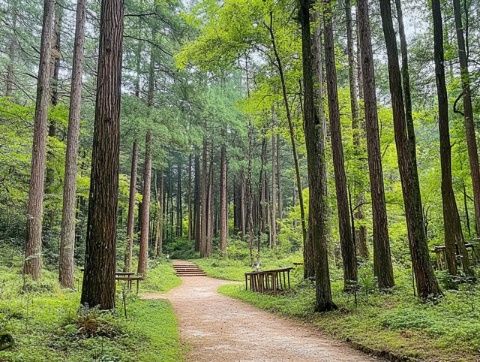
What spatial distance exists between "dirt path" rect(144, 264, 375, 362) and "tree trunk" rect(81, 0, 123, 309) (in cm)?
184

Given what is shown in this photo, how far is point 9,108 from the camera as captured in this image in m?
14.2

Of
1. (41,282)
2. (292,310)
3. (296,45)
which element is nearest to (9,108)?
(41,282)

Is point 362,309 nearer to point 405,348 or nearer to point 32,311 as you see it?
point 405,348

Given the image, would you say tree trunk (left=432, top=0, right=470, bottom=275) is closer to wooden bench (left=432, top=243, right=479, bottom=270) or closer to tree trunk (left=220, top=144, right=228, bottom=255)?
wooden bench (left=432, top=243, right=479, bottom=270)

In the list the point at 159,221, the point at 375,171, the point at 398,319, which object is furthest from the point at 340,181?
the point at 159,221

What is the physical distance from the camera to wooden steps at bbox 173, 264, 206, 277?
25.8 m

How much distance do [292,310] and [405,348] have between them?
14.4 feet

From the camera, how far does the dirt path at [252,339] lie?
18.8 ft

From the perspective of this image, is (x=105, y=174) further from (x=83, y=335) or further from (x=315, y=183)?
(x=315, y=183)

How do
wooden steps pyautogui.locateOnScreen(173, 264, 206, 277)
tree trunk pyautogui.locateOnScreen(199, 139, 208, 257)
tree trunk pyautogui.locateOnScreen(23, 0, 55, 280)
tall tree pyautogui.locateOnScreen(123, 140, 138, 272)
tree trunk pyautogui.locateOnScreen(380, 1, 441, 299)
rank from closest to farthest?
1. tree trunk pyautogui.locateOnScreen(380, 1, 441, 299)
2. tree trunk pyautogui.locateOnScreen(23, 0, 55, 280)
3. tall tree pyautogui.locateOnScreen(123, 140, 138, 272)
4. wooden steps pyautogui.locateOnScreen(173, 264, 206, 277)
5. tree trunk pyautogui.locateOnScreen(199, 139, 208, 257)

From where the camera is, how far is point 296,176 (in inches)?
577

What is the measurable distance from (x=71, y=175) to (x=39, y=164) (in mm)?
967

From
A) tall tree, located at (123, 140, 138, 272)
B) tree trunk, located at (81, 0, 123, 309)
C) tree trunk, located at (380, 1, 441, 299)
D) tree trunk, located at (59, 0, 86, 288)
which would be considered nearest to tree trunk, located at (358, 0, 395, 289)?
tree trunk, located at (380, 1, 441, 299)

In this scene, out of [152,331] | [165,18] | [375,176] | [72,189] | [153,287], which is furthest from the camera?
[153,287]
